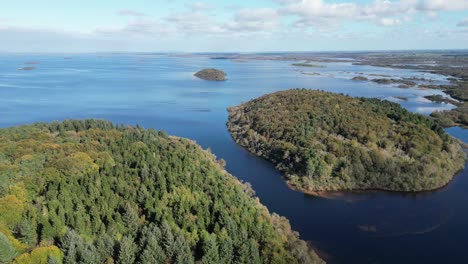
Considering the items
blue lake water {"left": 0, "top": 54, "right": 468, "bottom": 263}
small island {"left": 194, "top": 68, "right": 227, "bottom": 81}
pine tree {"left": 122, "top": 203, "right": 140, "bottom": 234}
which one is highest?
small island {"left": 194, "top": 68, "right": 227, "bottom": 81}

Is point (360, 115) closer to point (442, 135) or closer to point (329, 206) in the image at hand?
point (442, 135)

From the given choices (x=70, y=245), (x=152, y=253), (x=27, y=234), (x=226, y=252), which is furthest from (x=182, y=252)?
(x=27, y=234)

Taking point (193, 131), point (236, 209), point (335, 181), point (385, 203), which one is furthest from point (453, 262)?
point (193, 131)

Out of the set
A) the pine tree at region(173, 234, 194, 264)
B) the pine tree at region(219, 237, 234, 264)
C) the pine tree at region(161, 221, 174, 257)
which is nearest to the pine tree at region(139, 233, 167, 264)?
the pine tree at region(161, 221, 174, 257)

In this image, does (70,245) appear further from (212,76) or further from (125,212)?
(212,76)

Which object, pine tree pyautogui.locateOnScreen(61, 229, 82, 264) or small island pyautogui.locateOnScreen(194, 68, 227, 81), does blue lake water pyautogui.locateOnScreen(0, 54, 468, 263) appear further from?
small island pyautogui.locateOnScreen(194, 68, 227, 81)

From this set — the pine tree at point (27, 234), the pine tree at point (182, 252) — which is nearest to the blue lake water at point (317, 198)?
the pine tree at point (182, 252)
